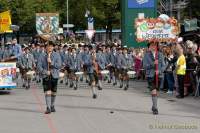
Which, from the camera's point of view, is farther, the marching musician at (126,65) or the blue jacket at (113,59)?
the blue jacket at (113,59)

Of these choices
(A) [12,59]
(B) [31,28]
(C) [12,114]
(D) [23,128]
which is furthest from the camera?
(B) [31,28]

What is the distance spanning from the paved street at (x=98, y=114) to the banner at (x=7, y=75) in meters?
0.42

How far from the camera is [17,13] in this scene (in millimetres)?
76125

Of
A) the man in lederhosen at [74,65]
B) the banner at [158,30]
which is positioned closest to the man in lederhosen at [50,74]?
the banner at [158,30]

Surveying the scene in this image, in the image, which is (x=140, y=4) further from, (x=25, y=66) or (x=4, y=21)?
(x=25, y=66)

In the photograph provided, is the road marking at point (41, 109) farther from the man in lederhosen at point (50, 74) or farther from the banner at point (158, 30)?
the banner at point (158, 30)

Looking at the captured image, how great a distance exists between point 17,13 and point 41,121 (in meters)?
62.1

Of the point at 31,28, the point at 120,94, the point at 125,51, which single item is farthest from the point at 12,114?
the point at 31,28

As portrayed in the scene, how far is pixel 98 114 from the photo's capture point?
16422mm

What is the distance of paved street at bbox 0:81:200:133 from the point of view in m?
13.8

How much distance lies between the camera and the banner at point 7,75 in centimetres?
2306

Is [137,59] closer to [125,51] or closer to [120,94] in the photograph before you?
[125,51]

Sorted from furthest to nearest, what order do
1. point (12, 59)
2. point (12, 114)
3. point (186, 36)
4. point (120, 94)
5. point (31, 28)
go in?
point (31, 28), point (186, 36), point (12, 59), point (120, 94), point (12, 114)

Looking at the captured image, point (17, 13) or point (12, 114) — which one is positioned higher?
point (17, 13)
